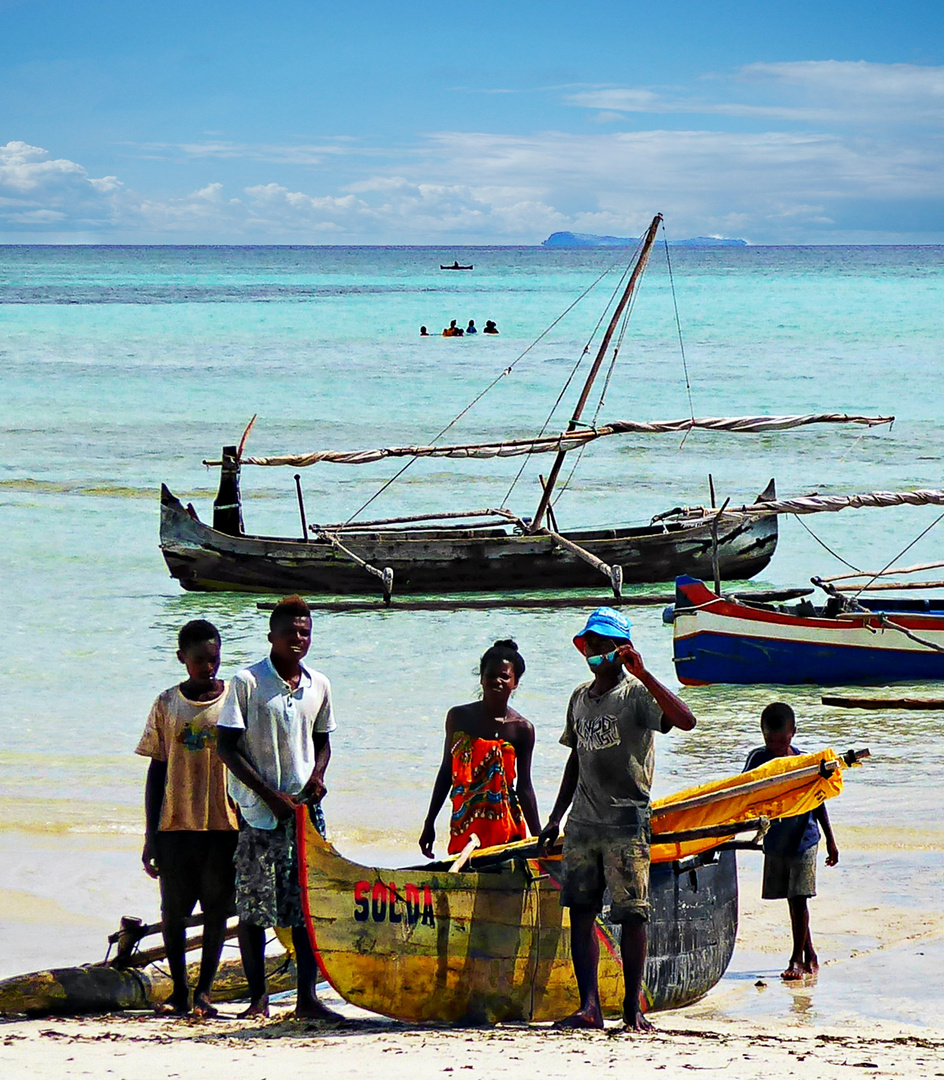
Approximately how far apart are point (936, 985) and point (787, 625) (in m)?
6.51

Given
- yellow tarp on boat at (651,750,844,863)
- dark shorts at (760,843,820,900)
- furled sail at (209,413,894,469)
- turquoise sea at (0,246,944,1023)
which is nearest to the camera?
yellow tarp on boat at (651,750,844,863)

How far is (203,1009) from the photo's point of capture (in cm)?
534

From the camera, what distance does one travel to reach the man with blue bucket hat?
4.97 m

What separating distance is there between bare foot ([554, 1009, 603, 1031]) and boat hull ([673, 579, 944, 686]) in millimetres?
7601

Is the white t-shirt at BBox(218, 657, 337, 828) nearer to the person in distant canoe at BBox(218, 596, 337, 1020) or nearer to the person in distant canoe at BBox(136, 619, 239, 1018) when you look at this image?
the person in distant canoe at BBox(218, 596, 337, 1020)

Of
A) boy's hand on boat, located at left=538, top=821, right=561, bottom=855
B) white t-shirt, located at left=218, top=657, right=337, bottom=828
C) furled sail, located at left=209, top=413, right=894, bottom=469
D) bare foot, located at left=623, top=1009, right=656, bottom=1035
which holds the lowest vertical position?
bare foot, located at left=623, top=1009, right=656, bottom=1035

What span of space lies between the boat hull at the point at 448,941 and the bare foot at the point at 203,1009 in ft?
1.58

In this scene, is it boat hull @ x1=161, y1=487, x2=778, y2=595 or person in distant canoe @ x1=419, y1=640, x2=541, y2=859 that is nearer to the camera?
person in distant canoe @ x1=419, y1=640, x2=541, y2=859

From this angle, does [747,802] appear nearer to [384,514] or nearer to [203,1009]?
[203,1009]

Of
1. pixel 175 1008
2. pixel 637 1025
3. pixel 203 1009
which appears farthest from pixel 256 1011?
pixel 637 1025

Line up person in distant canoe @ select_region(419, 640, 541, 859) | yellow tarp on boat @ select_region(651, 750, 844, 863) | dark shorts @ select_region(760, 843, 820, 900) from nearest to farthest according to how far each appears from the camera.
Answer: yellow tarp on boat @ select_region(651, 750, 844, 863) < person in distant canoe @ select_region(419, 640, 541, 859) < dark shorts @ select_region(760, 843, 820, 900)

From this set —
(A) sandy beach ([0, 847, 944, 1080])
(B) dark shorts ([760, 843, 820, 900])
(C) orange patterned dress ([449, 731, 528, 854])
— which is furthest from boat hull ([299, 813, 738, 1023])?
(B) dark shorts ([760, 843, 820, 900])

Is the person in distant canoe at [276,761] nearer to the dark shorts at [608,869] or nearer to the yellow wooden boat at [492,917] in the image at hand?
the yellow wooden boat at [492,917]

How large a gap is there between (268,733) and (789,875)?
2.43 m
